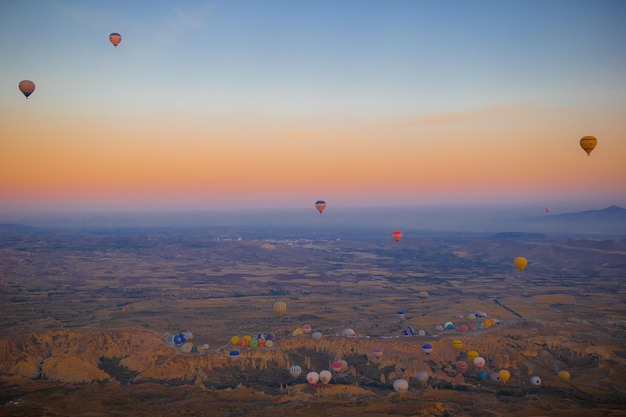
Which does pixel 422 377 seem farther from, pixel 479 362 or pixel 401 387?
pixel 479 362

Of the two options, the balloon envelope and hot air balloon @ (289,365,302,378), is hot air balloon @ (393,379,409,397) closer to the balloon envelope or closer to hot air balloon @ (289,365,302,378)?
the balloon envelope

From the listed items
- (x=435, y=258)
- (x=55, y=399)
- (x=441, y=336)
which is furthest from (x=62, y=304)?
(x=435, y=258)

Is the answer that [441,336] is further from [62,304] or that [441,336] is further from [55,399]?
[62,304]

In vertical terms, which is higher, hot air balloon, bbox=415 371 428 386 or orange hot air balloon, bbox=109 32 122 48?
orange hot air balloon, bbox=109 32 122 48

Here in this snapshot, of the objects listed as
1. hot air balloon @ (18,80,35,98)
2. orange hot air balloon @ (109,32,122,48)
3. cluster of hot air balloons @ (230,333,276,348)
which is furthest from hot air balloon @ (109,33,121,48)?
cluster of hot air balloons @ (230,333,276,348)

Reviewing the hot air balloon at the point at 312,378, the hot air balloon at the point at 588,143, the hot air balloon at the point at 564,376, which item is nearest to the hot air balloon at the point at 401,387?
the hot air balloon at the point at 312,378

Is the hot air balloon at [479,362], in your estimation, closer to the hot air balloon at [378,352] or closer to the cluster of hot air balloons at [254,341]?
the hot air balloon at [378,352]

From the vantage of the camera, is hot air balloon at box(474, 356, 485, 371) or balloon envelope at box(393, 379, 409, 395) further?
hot air balloon at box(474, 356, 485, 371)
